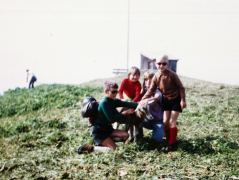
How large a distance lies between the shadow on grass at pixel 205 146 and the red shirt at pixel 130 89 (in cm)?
164

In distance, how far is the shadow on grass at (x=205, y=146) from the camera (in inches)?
334

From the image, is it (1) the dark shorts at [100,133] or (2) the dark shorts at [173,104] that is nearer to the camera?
(1) the dark shorts at [100,133]

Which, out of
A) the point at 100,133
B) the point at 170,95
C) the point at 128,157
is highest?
the point at 170,95

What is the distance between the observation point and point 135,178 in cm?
678

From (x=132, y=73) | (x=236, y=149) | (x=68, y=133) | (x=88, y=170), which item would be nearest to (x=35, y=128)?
(x=68, y=133)

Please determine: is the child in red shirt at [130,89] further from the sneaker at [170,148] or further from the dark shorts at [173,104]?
the sneaker at [170,148]

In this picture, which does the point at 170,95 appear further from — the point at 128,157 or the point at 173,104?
the point at 128,157

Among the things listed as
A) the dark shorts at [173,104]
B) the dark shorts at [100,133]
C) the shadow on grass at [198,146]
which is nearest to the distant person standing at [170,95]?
the dark shorts at [173,104]

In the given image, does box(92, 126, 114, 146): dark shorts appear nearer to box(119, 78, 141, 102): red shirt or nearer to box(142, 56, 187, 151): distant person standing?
box(142, 56, 187, 151): distant person standing

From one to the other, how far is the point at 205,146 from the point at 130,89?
2.46 m

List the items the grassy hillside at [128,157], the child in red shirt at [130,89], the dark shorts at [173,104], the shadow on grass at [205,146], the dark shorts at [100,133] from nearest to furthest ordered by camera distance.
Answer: the grassy hillside at [128,157] < the shadow on grass at [205,146] < the dark shorts at [100,133] < the dark shorts at [173,104] < the child in red shirt at [130,89]

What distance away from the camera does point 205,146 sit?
28.9ft

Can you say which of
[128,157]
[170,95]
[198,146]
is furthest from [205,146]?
[128,157]

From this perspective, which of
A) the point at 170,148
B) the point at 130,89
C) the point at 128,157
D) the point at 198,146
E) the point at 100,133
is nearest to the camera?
the point at 128,157
